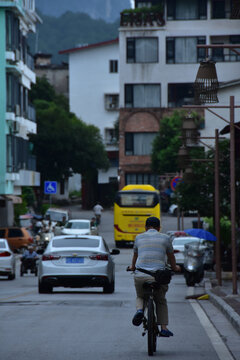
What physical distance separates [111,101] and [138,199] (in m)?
45.4

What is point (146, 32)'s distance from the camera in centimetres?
8344

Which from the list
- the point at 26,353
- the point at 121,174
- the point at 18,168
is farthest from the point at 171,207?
the point at 26,353

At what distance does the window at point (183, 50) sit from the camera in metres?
83.8

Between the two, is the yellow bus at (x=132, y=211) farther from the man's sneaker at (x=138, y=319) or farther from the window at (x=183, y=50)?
the man's sneaker at (x=138, y=319)

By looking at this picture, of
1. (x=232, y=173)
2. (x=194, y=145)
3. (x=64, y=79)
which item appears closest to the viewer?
(x=232, y=173)

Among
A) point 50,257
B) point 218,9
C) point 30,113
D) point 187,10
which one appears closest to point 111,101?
point 187,10

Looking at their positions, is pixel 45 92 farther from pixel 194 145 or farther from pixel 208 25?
pixel 194 145

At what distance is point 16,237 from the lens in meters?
49.1

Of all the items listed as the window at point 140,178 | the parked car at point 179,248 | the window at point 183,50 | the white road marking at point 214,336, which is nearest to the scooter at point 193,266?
the parked car at point 179,248

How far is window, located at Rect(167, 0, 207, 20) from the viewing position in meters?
83.6

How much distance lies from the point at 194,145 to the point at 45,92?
5614cm

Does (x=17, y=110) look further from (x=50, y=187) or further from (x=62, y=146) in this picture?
(x=62, y=146)

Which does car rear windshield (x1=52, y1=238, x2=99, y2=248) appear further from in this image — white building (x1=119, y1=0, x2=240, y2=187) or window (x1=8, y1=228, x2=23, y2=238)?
white building (x1=119, y1=0, x2=240, y2=187)

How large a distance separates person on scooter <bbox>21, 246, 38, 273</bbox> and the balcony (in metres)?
46.9
